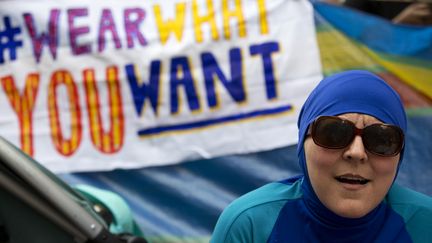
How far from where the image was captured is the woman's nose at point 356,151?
175cm

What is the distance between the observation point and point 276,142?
4438 mm

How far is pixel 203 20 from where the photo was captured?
439 centimetres

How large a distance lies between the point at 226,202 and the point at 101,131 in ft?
2.89

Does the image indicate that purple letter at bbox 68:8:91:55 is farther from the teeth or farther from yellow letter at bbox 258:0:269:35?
the teeth

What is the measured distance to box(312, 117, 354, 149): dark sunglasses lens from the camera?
175 centimetres

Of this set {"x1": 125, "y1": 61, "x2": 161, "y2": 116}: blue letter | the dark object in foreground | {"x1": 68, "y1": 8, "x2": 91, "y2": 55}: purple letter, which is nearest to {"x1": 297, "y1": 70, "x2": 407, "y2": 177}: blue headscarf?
the dark object in foreground

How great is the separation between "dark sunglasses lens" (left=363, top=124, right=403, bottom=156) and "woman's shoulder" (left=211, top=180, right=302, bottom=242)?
265 mm

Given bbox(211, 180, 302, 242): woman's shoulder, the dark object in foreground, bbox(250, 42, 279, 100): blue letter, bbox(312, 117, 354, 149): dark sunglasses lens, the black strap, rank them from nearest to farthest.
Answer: bbox(312, 117, 354, 149): dark sunglasses lens
bbox(211, 180, 302, 242): woman's shoulder
the dark object in foreground
the black strap
bbox(250, 42, 279, 100): blue letter

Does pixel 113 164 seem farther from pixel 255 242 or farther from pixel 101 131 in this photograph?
pixel 255 242

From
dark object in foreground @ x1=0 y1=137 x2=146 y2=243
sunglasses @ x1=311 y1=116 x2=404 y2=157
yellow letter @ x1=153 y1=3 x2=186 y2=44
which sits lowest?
dark object in foreground @ x1=0 y1=137 x2=146 y2=243

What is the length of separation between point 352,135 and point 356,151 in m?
0.04

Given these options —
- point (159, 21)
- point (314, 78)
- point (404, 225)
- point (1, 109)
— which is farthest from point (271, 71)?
point (404, 225)

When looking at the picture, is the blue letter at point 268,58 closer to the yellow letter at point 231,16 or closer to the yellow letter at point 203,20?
the yellow letter at point 231,16

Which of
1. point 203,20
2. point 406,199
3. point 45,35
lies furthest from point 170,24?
point 406,199
